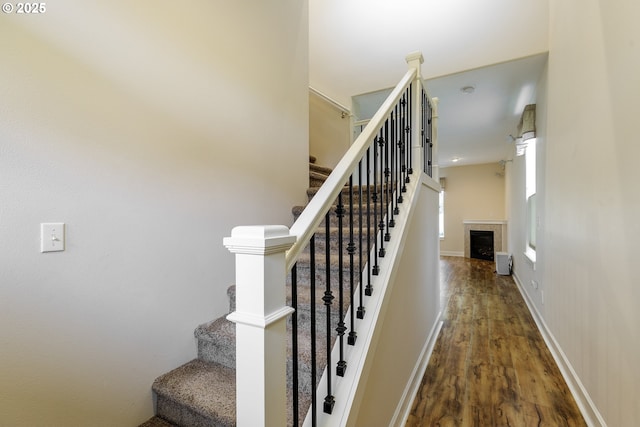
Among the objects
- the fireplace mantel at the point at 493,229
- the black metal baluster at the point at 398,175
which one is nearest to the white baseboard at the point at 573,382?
the black metal baluster at the point at 398,175

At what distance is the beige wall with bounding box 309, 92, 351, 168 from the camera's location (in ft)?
12.2

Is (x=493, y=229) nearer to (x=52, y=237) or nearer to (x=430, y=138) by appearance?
(x=430, y=138)

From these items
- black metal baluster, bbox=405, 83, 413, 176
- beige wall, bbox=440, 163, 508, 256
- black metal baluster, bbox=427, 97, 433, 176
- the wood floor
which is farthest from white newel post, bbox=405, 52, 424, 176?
beige wall, bbox=440, 163, 508, 256

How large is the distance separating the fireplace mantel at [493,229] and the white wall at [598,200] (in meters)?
5.65

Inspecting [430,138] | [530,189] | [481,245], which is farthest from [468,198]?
[430,138]

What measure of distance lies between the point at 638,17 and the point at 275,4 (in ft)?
7.16

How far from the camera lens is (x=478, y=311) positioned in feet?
11.7

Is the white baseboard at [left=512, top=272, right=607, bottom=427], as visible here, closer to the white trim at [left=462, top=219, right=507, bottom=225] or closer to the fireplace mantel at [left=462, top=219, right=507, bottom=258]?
the fireplace mantel at [left=462, top=219, right=507, bottom=258]

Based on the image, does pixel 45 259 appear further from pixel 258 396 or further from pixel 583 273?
pixel 583 273

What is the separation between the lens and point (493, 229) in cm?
764

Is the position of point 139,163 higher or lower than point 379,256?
higher

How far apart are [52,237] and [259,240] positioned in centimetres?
97

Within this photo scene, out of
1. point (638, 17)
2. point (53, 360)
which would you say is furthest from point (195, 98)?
point (638, 17)

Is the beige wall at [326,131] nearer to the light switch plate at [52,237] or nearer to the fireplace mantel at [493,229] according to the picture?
the light switch plate at [52,237]
